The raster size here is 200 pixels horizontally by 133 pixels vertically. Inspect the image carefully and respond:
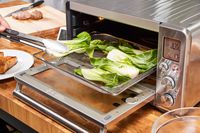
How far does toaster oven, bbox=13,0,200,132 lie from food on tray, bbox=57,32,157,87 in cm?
2

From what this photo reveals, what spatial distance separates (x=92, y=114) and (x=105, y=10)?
0.29 m

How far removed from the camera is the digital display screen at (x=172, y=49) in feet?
2.34

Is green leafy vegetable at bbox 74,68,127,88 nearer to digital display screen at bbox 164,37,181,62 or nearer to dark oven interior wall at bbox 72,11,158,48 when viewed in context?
digital display screen at bbox 164,37,181,62

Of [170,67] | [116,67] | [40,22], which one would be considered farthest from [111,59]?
[40,22]

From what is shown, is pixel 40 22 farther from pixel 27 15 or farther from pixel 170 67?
pixel 170 67

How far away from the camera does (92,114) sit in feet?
2.27

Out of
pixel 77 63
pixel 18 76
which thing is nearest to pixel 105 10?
pixel 77 63

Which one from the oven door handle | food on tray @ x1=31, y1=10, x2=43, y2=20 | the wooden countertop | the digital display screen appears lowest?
the wooden countertop

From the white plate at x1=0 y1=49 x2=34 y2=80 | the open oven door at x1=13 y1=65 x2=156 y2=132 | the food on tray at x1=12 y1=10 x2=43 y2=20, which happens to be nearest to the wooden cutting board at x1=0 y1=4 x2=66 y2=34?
the food on tray at x1=12 y1=10 x2=43 y2=20

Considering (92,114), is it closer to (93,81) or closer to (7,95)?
(93,81)

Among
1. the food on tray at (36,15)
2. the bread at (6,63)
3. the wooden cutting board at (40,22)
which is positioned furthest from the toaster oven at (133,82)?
the food on tray at (36,15)

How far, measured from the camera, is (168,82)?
0.74 m

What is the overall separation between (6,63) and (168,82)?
460 millimetres

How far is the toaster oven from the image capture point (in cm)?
71
